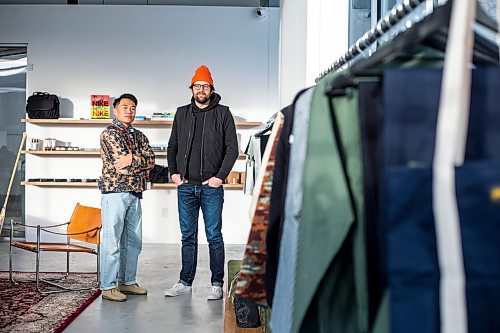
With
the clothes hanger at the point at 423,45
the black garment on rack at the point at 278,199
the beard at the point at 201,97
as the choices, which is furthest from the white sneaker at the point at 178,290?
the clothes hanger at the point at 423,45

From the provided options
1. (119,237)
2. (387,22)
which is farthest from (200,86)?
(387,22)

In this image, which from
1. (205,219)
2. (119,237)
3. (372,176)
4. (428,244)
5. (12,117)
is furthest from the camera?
(12,117)

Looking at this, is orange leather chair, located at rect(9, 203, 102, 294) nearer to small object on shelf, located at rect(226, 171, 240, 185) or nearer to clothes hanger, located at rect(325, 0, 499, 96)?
small object on shelf, located at rect(226, 171, 240, 185)

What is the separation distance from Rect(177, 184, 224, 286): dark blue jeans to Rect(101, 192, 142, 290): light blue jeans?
346 millimetres

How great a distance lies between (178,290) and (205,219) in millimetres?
618

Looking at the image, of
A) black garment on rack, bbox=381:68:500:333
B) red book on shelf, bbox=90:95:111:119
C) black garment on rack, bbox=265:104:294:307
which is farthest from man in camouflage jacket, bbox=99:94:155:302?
black garment on rack, bbox=381:68:500:333

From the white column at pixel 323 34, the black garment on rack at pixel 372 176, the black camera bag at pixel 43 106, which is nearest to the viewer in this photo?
the black garment on rack at pixel 372 176

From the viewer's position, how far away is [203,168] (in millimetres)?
4852

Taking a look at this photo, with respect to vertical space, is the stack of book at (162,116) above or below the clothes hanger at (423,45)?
above

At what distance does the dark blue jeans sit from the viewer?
484 cm

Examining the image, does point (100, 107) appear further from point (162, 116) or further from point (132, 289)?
point (132, 289)

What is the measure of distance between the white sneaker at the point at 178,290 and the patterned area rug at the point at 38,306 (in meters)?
0.56

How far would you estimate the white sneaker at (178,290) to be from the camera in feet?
16.3

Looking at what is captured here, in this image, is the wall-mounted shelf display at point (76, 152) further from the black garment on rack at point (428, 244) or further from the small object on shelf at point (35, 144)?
the black garment on rack at point (428, 244)
